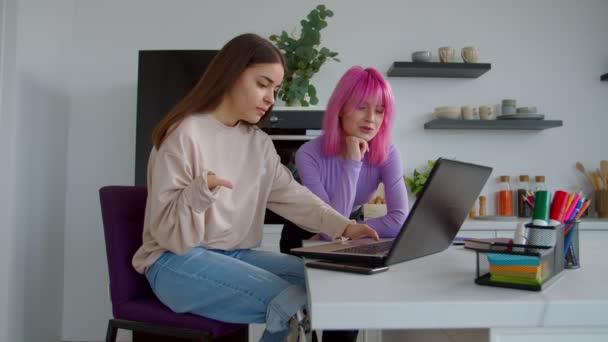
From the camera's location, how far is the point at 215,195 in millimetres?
1006

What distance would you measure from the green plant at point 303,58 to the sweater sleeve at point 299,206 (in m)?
1.24

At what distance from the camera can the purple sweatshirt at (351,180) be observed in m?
1.57

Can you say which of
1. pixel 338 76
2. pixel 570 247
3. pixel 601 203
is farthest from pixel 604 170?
pixel 570 247

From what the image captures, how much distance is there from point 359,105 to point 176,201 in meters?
0.82

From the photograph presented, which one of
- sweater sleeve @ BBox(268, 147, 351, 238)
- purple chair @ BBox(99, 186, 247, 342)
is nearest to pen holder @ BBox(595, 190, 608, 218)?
sweater sleeve @ BBox(268, 147, 351, 238)

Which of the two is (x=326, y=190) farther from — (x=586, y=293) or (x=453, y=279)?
(x=586, y=293)

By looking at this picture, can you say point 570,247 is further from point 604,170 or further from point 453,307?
point 604,170

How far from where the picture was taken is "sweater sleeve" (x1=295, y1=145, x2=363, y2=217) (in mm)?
1582

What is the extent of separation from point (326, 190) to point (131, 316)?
29.9 inches

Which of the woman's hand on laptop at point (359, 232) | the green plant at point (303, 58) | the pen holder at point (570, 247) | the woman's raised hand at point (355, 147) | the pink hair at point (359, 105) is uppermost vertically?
the green plant at point (303, 58)

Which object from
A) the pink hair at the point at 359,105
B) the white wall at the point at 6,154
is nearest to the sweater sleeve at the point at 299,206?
the pink hair at the point at 359,105

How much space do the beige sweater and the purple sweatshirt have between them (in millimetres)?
185

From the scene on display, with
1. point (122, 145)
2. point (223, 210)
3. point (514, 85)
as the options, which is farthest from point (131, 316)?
point (514, 85)

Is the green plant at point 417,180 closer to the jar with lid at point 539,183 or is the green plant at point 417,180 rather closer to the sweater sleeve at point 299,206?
the jar with lid at point 539,183
